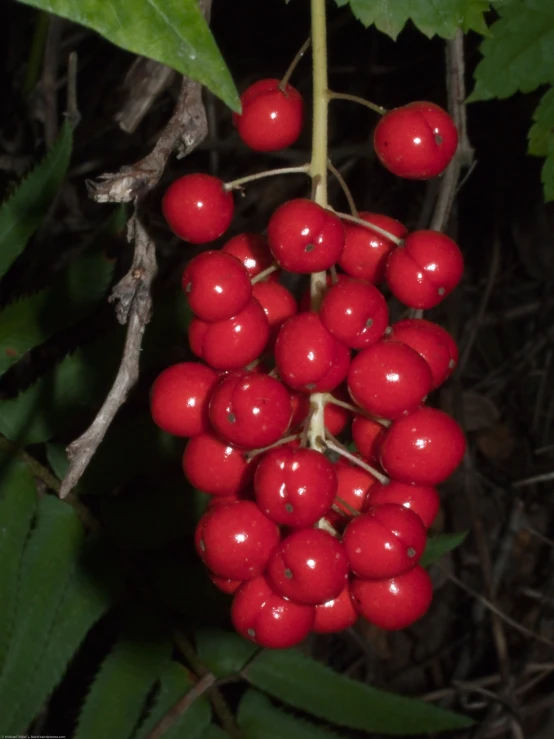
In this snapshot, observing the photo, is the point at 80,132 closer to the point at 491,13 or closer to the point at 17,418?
the point at 17,418

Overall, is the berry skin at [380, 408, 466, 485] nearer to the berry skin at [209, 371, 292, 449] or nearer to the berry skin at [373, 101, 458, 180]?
the berry skin at [209, 371, 292, 449]

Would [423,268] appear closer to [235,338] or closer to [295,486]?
[235,338]

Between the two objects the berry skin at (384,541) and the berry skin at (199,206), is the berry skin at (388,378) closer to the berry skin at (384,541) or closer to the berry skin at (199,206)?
the berry skin at (384,541)

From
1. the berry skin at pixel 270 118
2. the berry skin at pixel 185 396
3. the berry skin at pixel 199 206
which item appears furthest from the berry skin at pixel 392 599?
the berry skin at pixel 270 118

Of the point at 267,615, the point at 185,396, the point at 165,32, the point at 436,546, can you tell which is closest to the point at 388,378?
the point at 185,396

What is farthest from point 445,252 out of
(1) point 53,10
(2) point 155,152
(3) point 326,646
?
(3) point 326,646

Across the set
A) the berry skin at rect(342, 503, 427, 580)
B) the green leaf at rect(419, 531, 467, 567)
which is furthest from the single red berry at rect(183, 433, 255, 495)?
the green leaf at rect(419, 531, 467, 567)
